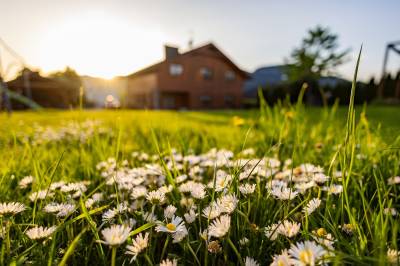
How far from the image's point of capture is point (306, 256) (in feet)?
1.73

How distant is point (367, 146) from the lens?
5.36 ft

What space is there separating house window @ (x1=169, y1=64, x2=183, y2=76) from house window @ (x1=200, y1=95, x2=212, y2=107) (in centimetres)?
349

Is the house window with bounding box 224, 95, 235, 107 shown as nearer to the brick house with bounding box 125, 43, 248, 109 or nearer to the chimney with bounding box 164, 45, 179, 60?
the brick house with bounding box 125, 43, 248, 109

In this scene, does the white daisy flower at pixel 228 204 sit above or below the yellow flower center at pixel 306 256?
above

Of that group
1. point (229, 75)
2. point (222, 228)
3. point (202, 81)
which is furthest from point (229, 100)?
point (222, 228)

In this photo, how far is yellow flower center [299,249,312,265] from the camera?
1.70 ft

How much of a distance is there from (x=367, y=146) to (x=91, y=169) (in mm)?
1748

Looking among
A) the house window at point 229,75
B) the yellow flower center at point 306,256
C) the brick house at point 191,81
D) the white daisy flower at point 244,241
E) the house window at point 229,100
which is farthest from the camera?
the house window at point 229,100

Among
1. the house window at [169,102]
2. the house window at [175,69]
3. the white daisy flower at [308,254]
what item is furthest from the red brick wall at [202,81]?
the white daisy flower at [308,254]

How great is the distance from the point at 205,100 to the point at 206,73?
8.89 ft

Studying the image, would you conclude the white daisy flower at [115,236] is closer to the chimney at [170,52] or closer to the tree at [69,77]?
the tree at [69,77]

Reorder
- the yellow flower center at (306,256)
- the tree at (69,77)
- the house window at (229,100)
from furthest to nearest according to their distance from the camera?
the house window at (229,100) < the tree at (69,77) < the yellow flower center at (306,256)

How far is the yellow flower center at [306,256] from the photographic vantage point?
52cm

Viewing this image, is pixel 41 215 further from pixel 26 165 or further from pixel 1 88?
pixel 1 88
